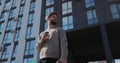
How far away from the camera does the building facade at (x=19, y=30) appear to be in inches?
1120

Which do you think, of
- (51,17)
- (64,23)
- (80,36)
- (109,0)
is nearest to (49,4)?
(64,23)

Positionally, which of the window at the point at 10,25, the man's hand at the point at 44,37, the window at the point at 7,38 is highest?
the window at the point at 10,25

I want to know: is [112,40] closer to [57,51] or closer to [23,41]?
[57,51]

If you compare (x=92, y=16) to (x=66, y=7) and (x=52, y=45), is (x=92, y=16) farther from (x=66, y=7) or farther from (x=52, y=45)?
(x=52, y=45)

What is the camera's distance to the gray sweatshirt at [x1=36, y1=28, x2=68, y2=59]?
112 inches

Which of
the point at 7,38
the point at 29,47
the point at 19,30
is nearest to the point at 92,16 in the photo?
the point at 29,47

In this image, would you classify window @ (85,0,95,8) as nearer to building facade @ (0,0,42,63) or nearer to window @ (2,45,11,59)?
building facade @ (0,0,42,63)

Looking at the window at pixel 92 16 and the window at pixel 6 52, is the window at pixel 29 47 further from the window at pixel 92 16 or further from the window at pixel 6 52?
the window at pixel 92 16

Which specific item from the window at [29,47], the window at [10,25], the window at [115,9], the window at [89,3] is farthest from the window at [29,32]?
the window at [115,9]

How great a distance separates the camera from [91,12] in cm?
2323

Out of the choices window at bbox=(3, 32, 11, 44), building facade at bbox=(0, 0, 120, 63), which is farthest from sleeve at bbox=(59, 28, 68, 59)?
window at bbox=(3, 32, 11, 44)

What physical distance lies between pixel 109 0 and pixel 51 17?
20.6m

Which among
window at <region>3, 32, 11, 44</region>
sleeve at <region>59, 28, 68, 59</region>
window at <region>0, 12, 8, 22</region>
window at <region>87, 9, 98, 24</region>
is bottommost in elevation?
sleeve at <region>59, 28, 68, 59</region>

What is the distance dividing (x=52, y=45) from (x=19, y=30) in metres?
30.4
